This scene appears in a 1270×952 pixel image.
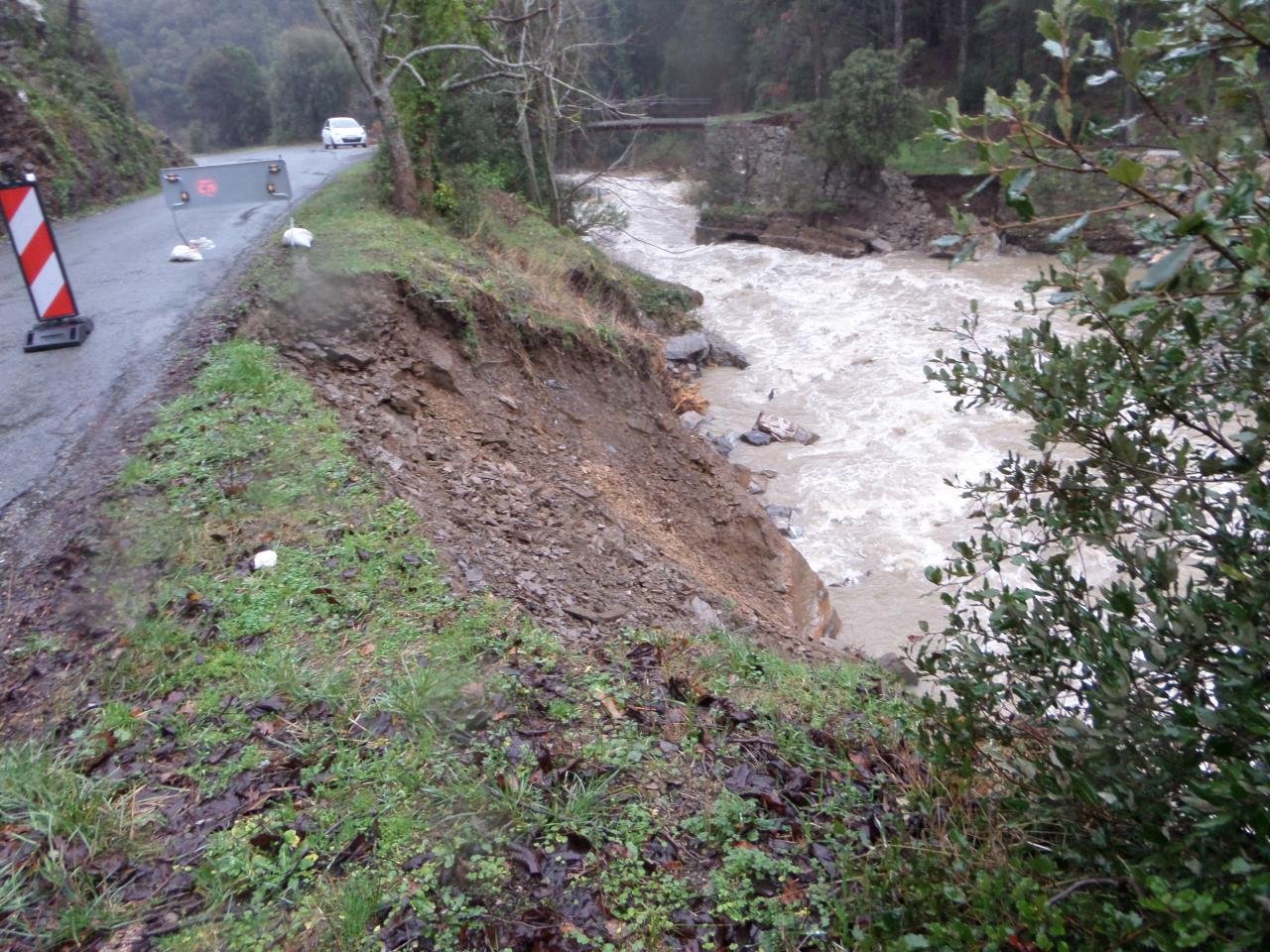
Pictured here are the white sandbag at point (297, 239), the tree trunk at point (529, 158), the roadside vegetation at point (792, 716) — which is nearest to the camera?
the roadside vegetation at point (792, 716)

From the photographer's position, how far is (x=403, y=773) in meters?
3.21

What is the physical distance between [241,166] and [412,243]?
1893 mm

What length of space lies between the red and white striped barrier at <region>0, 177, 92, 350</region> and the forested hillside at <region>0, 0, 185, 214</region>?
8.95m

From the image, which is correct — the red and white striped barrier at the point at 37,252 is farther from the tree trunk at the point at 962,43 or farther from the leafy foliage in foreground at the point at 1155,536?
the tree trunk at the point at 962,43

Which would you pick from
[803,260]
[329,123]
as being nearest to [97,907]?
[803,260]

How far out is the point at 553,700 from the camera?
151 inches

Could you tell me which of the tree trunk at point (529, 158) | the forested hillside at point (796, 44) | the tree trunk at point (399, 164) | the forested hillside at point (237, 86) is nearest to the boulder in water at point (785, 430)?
the tree trunk at point (399, 164)

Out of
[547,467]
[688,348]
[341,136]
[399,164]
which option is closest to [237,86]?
[341,136]

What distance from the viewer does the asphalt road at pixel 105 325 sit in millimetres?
5621

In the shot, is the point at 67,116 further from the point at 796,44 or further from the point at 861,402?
the point at 796,44

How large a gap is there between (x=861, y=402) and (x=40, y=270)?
472 inches

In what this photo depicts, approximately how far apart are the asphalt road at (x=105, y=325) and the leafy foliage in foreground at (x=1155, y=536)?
16.8ft

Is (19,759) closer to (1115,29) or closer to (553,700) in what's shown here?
(553,700)

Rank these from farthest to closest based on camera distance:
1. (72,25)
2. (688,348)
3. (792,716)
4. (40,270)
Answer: (72,25) → (688,348) → (40,270) → (792,716)
